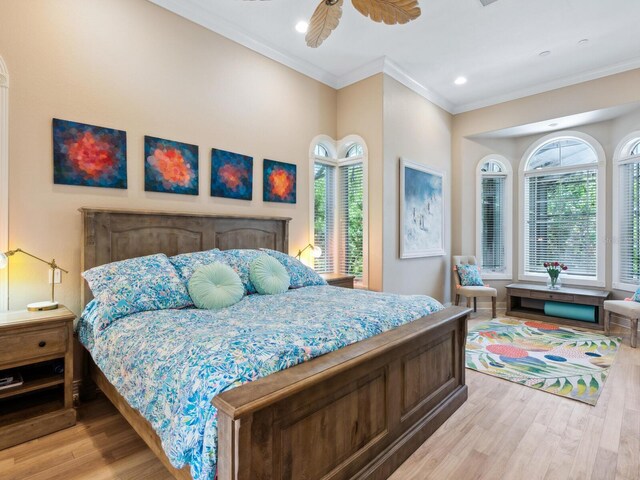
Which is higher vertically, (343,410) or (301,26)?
(301,26)

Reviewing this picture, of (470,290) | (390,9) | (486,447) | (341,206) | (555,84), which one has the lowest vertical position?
(486,447)

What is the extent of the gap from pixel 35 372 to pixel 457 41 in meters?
4.82

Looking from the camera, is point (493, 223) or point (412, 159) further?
point (493, 223)

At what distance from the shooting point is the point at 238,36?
11.8ft

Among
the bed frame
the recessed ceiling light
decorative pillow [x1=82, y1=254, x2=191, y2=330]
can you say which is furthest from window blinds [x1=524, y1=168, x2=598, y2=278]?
decorative pillow [x1=82, y1=254, x2=191, y2=330]

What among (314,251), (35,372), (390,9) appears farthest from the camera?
(314,251)

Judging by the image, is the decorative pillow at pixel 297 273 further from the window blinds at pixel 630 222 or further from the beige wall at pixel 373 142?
the window blinds at pixel 630 222

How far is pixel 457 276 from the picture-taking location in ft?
17.5

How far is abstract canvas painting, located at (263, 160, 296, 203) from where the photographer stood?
12.8 ft

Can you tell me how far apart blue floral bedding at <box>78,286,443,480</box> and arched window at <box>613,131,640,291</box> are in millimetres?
3920

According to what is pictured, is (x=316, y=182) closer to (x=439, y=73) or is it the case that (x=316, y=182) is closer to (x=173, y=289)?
(x=439, y=73)

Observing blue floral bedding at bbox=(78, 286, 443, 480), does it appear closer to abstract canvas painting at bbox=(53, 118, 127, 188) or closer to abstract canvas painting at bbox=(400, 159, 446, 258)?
abstract canvas painting at bbox=(53, 118, 127, 188)

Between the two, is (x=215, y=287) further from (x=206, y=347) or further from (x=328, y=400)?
(x=328, y=400)

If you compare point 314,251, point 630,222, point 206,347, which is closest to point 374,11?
point 206,347
